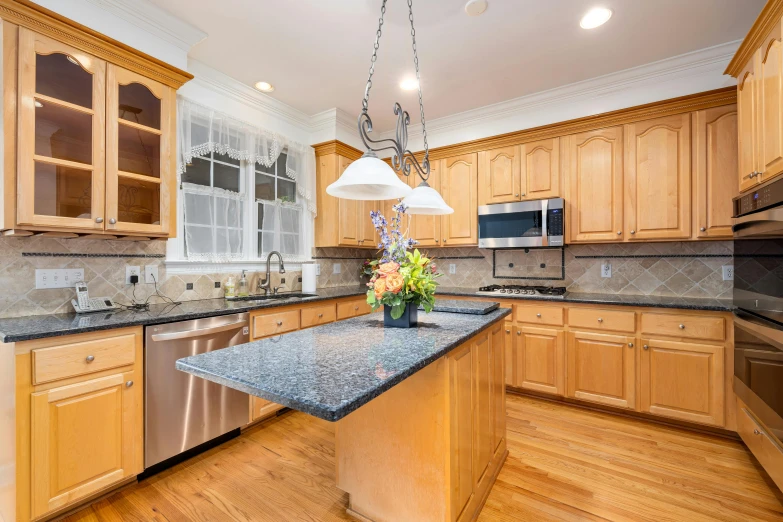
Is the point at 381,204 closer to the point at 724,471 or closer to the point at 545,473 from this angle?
the point at 545,473

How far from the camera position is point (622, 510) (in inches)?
67.3

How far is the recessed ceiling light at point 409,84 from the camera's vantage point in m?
2.95

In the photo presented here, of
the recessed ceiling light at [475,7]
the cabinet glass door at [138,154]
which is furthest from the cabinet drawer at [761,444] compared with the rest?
the cabinet glass door at [138,154]

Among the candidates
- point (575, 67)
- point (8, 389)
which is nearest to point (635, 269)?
point (575, 67)

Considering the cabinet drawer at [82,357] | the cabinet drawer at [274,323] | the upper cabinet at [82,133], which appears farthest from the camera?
the cabinet drawer at [274,323]

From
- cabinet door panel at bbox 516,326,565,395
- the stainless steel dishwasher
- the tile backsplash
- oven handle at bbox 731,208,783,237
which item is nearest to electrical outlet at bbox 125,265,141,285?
the tile backsplash

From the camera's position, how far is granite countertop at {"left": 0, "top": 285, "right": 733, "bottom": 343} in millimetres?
1588

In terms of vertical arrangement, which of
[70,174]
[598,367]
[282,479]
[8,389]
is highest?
[70,174]

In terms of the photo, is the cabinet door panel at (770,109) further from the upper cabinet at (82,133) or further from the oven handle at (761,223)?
the upper cabinet at (82,133)

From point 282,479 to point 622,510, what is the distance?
178 cm

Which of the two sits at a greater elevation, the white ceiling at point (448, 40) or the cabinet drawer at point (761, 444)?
the white ceiling at point (448, 40)

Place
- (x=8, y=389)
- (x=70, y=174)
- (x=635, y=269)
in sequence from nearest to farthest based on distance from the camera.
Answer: (x=8, y=389) < (x=70, y=174) < (x=635, y=269)

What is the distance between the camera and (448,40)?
7.78 feet

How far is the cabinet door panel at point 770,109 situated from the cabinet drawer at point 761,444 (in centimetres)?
132
